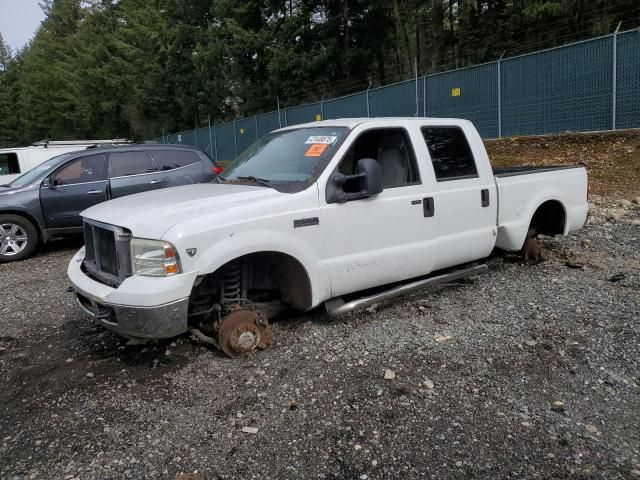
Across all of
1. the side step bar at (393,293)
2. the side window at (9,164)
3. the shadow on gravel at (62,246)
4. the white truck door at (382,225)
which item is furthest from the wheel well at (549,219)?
the side window at (9,164)

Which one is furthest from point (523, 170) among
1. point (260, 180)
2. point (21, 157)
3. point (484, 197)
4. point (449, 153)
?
point (21, 157)

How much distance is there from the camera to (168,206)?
12.5ft

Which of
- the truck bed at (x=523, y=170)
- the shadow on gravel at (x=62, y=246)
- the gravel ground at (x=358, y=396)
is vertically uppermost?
the truck bed at (x=523, y=170)

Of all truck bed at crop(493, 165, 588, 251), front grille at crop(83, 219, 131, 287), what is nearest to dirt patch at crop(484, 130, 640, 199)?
truck bed at crop(493, 165, 588, 251)

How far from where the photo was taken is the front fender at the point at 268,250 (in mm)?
3576

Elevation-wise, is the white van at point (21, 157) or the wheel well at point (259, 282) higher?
the white van at point (21, 157)

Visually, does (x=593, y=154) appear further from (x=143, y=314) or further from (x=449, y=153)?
(x=143, y=314)

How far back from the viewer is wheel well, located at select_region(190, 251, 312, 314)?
13.0 feet

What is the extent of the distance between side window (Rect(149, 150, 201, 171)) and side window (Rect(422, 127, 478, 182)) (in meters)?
5.78

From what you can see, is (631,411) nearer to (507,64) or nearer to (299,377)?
(299,377)

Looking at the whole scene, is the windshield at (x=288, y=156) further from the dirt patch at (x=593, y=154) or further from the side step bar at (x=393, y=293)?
the dirt patch at (x=593, y=154)

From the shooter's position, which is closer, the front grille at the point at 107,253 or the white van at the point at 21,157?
the front grille at the point at 107,253

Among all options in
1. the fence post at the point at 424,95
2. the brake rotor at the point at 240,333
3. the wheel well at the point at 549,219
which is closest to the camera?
the brake rotor at the point at 240,333

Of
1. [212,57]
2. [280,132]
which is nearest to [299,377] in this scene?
[280,132]
